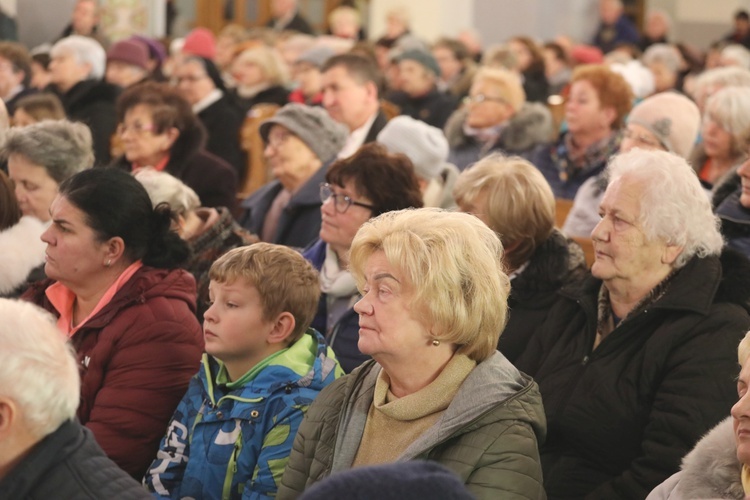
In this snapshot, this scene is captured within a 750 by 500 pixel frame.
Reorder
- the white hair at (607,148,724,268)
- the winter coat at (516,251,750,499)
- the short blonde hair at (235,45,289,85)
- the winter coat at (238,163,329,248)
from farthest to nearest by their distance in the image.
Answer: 1. the short blonde hair at (235,45,289,85)
2. the winter coat at (238,163,329,248)
3. the white hair at (607,148,724,268)
4. the winter coat at (516,251,750,499)

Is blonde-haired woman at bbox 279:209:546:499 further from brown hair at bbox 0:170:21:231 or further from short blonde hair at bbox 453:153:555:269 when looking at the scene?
brown hair at bbox 0:170:21:231

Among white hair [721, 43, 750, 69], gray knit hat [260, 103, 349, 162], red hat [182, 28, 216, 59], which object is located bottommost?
red hat [182, 28, 216, 59]

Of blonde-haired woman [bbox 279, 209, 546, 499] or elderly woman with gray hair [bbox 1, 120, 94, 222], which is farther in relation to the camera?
elderly woman with gray hair [bbox 1, 120, 94, 222]

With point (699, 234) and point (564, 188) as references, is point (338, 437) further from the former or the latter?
point (564, 188)

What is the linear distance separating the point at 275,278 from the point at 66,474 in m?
1.17

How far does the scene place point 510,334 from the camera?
3.87 metres

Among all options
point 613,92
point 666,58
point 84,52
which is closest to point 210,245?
point 613,92

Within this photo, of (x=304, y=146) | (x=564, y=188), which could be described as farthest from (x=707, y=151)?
(x=304, y=146)

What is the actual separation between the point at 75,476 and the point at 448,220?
1070 millimetres

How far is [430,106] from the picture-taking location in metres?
10.1

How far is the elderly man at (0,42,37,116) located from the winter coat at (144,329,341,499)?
18.6ft

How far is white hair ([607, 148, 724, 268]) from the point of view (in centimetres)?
347

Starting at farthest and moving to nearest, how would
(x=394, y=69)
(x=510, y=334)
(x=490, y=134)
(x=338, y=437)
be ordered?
(x=394, y=69) < (x=490, y=134) < (x=510, y=334) < (x=338, y=437)

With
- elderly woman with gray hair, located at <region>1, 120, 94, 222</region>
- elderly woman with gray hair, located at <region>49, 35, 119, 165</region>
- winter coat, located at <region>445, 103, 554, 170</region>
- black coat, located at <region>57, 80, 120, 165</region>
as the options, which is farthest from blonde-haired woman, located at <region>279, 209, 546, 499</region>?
black coat, located at <region>57, 80, 120, 165</region>
